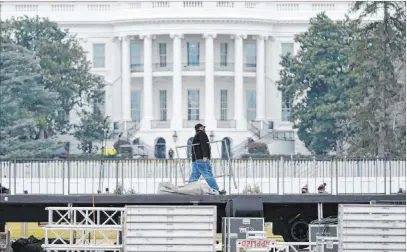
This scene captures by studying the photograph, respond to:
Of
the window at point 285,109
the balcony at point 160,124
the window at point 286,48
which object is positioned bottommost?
the balcony at point 160,124

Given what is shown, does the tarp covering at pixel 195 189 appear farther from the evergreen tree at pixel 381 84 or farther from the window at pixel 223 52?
the window at pixel 223 52

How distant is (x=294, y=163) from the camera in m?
85.1

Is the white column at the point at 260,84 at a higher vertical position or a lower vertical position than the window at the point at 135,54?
lower

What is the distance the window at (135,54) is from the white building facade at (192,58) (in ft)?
0.17

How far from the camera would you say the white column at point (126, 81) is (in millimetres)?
143725

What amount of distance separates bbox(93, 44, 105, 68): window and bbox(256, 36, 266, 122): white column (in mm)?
8493

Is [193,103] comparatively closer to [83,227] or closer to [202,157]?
[202,157]

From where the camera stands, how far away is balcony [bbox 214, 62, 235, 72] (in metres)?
145

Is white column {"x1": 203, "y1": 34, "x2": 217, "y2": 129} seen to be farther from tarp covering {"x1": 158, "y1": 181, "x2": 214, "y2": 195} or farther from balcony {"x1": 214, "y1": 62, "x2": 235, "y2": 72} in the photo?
tarp covering {"x1": 158, "y1": 181, "x2": 214, "y2": 195}

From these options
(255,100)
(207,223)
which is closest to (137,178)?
(207,223)

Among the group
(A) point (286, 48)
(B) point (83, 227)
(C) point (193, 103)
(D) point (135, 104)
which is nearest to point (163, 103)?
(D) point (135, 104)

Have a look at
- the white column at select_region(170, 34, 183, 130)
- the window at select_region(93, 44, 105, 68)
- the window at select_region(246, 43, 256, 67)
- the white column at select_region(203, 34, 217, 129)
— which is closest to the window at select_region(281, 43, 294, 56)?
the window at select_region(246, 43, 256, 67)

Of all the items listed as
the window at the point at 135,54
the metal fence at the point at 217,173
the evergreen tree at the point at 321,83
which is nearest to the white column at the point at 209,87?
the window at the point at 135,54

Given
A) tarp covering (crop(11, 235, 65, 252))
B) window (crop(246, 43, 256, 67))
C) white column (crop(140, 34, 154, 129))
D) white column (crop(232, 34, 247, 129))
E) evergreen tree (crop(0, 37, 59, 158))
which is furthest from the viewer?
window (crop(246, 43, 256, 67))
